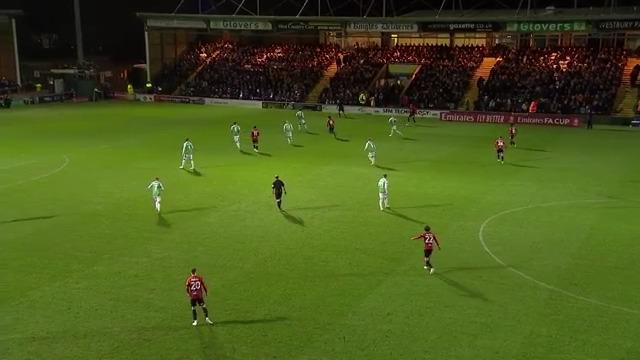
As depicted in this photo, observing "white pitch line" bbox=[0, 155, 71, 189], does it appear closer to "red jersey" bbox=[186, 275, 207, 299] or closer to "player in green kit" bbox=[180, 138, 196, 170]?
"player in green kit" bbox=[180, 138, 196, 170]

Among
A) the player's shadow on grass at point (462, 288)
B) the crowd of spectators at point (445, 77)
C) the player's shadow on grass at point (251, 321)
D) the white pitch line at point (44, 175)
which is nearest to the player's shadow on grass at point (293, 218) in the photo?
the player's shadow on grass at point (462, 288)

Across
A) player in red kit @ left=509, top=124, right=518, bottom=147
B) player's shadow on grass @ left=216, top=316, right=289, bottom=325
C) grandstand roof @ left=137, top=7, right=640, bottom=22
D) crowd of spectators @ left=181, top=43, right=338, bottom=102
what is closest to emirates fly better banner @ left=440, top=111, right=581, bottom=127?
player in red kit @ left=509, top=124, right=518, bottom=147

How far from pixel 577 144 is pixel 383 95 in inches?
816

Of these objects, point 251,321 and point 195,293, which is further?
point 251,321

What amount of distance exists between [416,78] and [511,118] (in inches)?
474

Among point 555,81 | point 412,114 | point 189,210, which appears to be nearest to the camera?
point 189,210

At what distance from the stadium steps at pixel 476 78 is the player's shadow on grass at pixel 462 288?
3764cm

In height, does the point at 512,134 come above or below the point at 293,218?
above

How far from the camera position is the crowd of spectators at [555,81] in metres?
49.5

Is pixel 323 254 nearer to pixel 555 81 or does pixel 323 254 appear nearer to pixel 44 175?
pixel 44 175

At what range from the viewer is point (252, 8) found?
76.2 metres

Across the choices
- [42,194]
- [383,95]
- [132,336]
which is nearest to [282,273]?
[132,336]

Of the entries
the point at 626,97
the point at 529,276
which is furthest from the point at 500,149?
the point at 626,97

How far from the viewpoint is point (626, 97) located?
50.1 m
